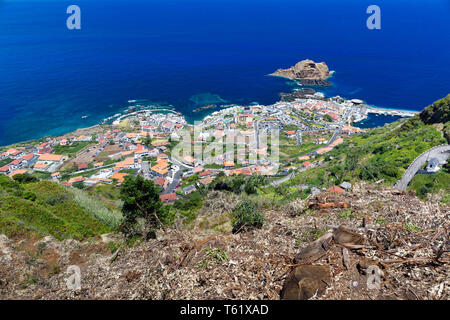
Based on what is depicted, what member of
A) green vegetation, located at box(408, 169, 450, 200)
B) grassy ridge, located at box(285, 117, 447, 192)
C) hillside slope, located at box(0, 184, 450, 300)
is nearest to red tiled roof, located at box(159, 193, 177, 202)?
grassy ridge, located at box(285, 117, 447, 192)

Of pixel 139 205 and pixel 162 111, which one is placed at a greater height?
pixel 162 111

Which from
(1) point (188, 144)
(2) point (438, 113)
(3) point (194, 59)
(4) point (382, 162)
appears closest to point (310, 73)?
(3) point (194, 59)

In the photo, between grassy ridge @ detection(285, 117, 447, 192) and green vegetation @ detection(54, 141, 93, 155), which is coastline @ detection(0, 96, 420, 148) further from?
grassy ridge @ detection(285, 117, 447, 192)

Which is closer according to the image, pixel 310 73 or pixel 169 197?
pixel 169 197

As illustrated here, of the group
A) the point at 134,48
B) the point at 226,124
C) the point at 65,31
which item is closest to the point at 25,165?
the point at 226,124

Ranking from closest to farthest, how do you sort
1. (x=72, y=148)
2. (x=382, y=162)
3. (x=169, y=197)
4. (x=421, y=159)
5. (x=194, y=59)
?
(x=421, y=159)
(x=382, y=162)
(x=169, y=197)
(x=72, y=148)
(x=194, y=59)

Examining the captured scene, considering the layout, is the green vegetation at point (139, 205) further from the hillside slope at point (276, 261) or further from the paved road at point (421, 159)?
the paved road at point (421, 159)

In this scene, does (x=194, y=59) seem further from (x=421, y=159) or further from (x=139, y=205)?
(x=139, y=205)

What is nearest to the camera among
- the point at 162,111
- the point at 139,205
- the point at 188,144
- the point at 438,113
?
the point at 139,205
